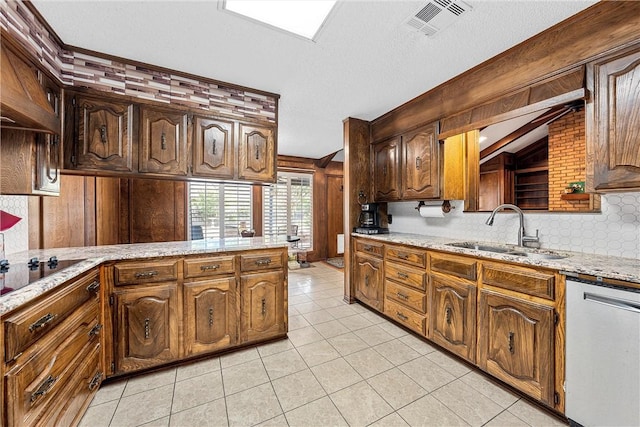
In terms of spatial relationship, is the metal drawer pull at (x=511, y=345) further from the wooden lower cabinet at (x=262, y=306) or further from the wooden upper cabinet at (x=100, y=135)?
the wooden upper cabinet at (x=100, y=135)

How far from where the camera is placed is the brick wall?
2.10 meters

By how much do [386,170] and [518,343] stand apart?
7.06 ft

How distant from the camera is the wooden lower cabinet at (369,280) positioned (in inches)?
111

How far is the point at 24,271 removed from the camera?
1272mm

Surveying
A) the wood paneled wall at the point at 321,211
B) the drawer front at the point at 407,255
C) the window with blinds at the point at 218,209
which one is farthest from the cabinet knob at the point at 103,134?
the wood paneled wall at the point at 321,211

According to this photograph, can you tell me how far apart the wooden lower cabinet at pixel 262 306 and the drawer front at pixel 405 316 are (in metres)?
1.14

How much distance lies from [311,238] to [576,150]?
459 cm

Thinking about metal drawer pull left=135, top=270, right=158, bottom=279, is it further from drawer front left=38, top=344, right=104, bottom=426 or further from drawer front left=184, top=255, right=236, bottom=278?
drawer front left=38, top=344, right=104, bottom=426

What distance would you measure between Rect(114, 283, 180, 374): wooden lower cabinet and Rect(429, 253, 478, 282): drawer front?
7.05 ft

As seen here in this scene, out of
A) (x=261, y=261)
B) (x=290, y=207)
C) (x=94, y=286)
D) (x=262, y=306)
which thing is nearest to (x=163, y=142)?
(x=94, y=286)

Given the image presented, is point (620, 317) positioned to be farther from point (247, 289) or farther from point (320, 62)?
point (320, 62)

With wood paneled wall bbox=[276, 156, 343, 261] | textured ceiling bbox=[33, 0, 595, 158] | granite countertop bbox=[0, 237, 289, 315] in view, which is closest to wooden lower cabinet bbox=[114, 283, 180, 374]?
granite countertop bbox=[0, 237, 289, 315]

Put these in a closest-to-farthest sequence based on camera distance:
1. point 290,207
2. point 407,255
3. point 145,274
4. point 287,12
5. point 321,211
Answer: point 287,12
point 145,274
point 407,255
point 290,207
point 321,211

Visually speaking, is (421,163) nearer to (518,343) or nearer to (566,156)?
(566,156)
